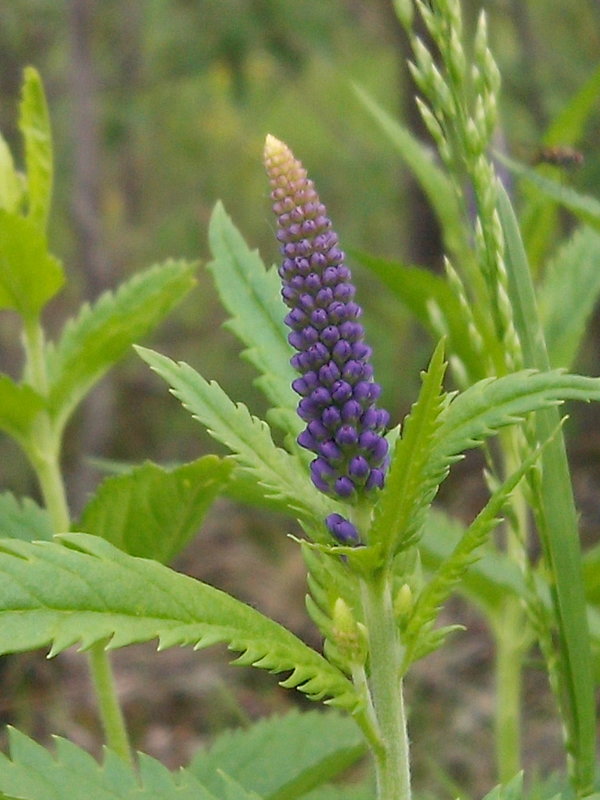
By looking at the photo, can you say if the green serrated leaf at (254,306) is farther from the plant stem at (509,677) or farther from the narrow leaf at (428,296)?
the plant stem at (509,677)

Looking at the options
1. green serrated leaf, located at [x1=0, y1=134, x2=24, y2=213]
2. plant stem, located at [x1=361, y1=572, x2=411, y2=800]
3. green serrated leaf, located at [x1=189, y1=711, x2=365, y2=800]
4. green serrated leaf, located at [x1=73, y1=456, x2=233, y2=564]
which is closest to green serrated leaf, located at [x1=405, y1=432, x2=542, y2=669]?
plant stem, located at [x1=361, y1=572, x2=411, y2=800]

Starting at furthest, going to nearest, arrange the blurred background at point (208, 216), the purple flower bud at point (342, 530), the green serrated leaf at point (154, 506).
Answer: the blurred background at point (208, 216) < the green serrated leaf at point (154, 506) < the purple flower bud at point (342, 530)

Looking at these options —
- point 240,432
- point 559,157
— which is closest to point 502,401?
point 240,432

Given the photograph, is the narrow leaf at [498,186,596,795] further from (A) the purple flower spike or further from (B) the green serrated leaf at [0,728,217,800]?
(B) the green serrated leaf at [0,728,217,800]

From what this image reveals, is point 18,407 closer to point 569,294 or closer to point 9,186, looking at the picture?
point 9,186

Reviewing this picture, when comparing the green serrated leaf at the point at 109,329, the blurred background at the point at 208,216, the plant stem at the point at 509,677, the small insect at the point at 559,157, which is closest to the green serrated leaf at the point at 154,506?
the green serrated leaf at the point at 109,329
